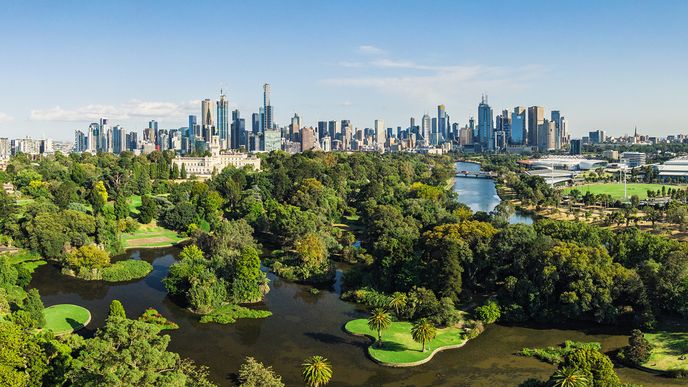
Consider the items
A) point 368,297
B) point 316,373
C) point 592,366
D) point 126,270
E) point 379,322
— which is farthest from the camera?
point 126,270

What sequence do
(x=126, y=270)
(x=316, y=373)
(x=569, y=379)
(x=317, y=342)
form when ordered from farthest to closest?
(x=126, y=270), (x=317, y=342), (x=316, y=373), (x=569, y=379)

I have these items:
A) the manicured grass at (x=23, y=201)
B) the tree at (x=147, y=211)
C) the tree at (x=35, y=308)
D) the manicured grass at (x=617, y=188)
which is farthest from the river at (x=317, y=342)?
the manicured grass at (x=617, y=188)

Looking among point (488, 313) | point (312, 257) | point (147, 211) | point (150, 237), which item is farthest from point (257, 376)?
point (147, 211)

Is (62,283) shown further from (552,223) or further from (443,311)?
(552,223)

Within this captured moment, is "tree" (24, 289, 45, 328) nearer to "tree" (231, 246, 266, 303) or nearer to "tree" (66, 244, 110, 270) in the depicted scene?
"tree" (231, 246, 266, 303)

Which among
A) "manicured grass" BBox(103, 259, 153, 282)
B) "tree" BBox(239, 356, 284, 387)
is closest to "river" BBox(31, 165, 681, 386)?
"tree" BBox(239, 356, 284, 387)

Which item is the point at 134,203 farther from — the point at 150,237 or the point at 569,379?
the point at 569,379
